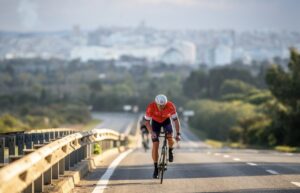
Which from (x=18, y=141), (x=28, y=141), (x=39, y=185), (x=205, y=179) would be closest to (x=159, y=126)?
(x=205, y=179)

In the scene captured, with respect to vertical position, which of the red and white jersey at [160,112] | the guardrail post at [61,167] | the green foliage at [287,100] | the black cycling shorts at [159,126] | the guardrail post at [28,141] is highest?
the green foliage at [287,100]

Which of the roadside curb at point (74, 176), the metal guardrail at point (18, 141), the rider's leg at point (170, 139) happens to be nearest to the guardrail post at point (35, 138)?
the metal guardrail at point (18, 141)

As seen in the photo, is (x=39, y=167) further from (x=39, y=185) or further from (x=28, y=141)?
(x=28, y=141)

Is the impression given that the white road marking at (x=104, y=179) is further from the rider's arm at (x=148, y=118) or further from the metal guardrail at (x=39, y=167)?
the rider's arm at (x=148, y=118)

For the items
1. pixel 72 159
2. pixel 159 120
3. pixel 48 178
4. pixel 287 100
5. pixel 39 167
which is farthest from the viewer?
pixel 287 100

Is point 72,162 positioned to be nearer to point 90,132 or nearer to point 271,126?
point 90,132

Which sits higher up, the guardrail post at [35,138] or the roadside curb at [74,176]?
the guardrail post at [35,138]

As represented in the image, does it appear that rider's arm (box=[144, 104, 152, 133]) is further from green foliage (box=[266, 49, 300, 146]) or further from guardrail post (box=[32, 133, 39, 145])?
green foliage (box=[266, 49, 300, 146])

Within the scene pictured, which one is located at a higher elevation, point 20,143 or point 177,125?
point 177,125

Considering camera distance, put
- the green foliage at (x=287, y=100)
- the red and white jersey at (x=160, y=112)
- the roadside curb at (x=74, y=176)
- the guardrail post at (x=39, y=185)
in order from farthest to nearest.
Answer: the green foliage at (x=287, y=100)
the red and white jersey at (x=160, y=112)
the roadside curb at (x=74, y=176)
the guardrail post at (x=39, y=185)

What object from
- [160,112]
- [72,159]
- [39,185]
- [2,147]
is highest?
[160,112]

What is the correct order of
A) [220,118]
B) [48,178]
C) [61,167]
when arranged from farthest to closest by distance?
1. [220,118]
2. [61,167]
3. [48,178]

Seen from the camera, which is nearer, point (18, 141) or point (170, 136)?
point (18, 141)

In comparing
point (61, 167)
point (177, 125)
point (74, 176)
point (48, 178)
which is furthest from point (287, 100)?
point (48, 178)
